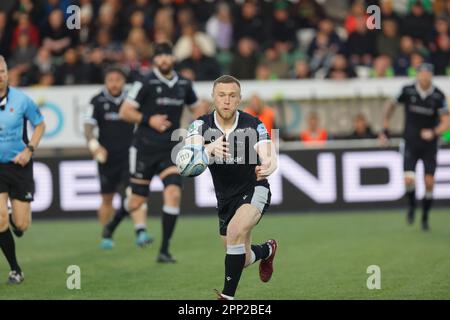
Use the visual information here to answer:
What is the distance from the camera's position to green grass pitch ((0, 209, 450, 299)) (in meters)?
10.2

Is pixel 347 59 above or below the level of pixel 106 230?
above

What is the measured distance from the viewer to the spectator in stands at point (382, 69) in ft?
65.6

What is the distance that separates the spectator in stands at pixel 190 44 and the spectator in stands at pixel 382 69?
11.2ft

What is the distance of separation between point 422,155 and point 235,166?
739cm

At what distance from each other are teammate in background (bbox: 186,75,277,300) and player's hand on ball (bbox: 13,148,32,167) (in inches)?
101

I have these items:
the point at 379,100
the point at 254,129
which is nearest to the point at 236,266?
the point at 254,129

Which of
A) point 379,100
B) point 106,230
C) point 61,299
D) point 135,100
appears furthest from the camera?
point 379,100

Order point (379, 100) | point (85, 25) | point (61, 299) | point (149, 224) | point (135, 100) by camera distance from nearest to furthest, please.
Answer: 1. point (61, 299)
2. point (135, 100)
3. point (149, 224)
4. point (379, 100)
5. point (85, 25)

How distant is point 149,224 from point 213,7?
682 centimetres

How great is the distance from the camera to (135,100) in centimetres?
1300

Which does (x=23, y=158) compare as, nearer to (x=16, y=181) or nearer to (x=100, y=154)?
(x=16, y=181)

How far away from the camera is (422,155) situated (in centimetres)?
1617
